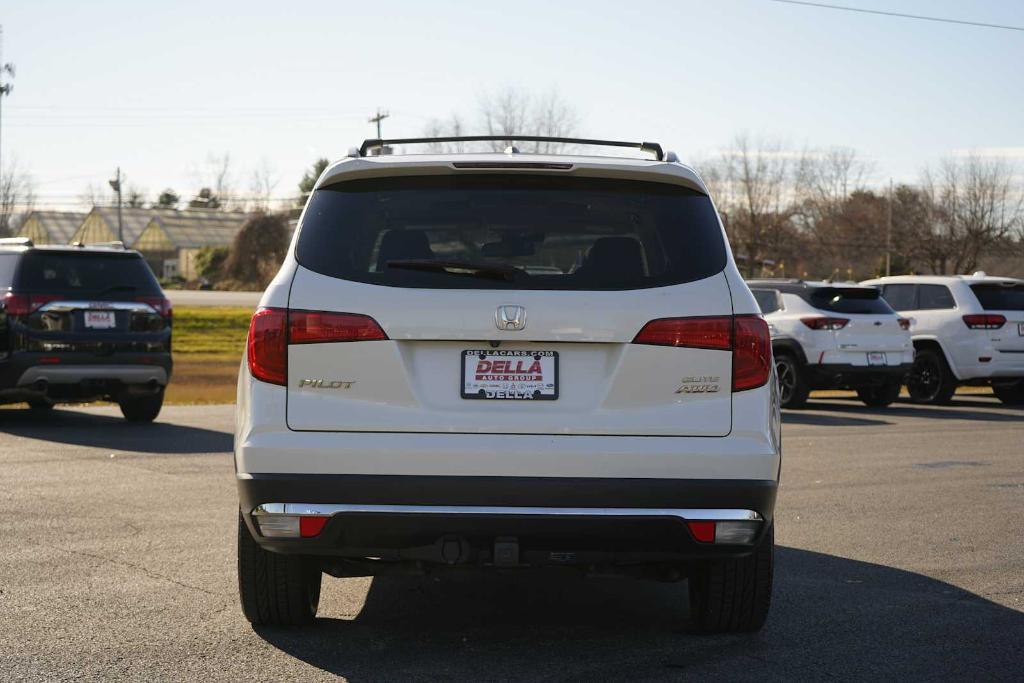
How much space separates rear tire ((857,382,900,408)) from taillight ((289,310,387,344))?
1504cm

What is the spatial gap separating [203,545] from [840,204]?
89.4m

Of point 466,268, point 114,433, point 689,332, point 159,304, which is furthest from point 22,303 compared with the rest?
point 689,332

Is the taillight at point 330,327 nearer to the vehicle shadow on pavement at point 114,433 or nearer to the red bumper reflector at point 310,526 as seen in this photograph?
the red bumper reflector at point 310,526

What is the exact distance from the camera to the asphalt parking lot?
5.13m

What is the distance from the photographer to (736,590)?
5.48m

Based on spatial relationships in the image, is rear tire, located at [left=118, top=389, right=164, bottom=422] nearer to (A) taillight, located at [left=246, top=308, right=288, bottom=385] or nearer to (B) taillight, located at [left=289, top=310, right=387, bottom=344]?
(A) taillight, located at [left=246, top=308, right=288, bottom=385]

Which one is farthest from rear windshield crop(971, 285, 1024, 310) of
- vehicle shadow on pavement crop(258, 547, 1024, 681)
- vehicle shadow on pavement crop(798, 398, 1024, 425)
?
vehicle shadow on pavement crop(258, 547, 1024, 681)

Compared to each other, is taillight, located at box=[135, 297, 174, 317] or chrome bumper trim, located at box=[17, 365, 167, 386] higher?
taillight, located at box=[135, 297, 174, 317]

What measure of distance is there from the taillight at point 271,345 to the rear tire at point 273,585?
0.72 m

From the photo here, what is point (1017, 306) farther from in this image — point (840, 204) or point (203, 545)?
point (840, 204)

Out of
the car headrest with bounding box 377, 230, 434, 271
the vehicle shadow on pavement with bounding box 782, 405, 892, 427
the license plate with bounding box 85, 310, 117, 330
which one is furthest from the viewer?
the vehicle shadow on pavement with bounding box 782, 405, 892, 427

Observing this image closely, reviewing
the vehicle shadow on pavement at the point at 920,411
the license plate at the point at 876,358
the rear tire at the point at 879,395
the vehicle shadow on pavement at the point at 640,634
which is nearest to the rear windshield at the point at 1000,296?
the vehicle shadow on pavement at the point at 920,411

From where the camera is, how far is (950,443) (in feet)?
45.2

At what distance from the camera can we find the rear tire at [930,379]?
763 inches
